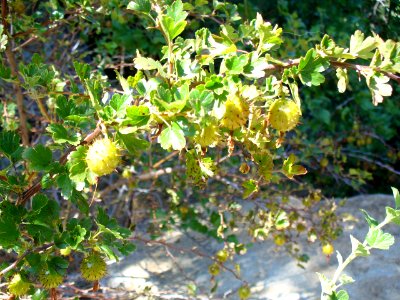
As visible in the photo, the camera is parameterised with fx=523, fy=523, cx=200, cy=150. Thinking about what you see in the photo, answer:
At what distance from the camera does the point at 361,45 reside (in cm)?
108

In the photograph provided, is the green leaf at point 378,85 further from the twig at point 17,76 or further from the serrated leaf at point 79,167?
the twig at point 17,76

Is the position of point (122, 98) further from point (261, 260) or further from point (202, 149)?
point (261, 260)

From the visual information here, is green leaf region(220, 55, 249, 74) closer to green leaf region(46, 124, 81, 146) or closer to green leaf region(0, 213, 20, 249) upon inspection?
green leaf region(46, 124, 81, 146)

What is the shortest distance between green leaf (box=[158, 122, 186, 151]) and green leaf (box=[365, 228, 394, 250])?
473 mm

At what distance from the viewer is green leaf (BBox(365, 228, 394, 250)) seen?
1100mm

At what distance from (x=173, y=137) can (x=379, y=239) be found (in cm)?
50

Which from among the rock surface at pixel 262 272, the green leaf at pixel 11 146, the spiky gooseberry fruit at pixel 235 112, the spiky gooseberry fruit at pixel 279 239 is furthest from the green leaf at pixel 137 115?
the spiky gooseberry fruit at pixel 279 239

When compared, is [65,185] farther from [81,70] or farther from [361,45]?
[361,45]

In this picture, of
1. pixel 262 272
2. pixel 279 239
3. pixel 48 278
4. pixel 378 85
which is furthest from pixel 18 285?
pixel 262 272

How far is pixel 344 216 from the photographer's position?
2.44 metres

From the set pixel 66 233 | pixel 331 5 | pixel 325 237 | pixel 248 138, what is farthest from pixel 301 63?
pixel 331 5

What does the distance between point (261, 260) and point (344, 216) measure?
0.44m

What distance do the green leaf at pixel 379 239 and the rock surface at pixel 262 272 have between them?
949mm

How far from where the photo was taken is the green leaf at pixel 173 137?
3.09ft
